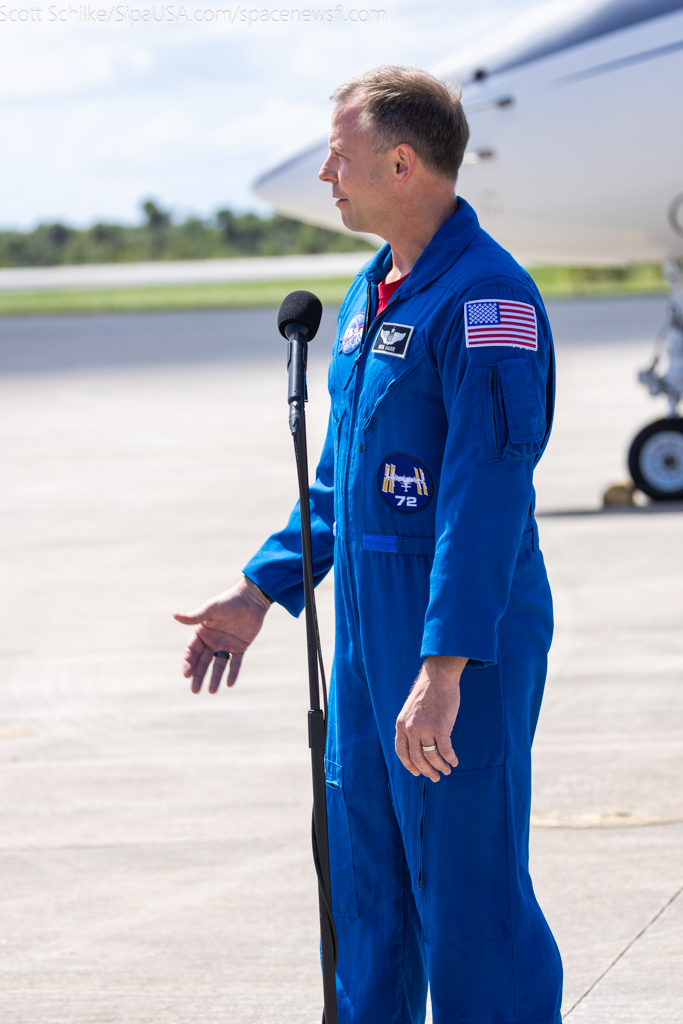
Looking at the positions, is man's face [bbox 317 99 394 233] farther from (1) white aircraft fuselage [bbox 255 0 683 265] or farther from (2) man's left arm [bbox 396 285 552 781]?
(1) white aircraft fuselage [bbox 255 0 683 265]

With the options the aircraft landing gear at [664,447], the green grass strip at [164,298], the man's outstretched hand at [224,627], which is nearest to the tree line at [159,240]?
the green grass strip at [164,298]

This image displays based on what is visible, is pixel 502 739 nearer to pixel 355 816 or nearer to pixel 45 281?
pixel 355 816

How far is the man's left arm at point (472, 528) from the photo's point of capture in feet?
6.54

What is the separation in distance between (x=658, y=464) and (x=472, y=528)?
7.56 m

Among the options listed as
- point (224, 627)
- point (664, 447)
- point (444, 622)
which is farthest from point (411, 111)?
point (664, 447)

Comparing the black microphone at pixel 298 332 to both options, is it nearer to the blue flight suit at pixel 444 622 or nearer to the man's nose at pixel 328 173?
the blue flight suit at pixel 444 622

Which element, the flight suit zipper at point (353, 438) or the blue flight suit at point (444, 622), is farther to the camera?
the flight suit zipper at point (353, 438)

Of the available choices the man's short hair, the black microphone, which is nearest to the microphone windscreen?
the black microphone

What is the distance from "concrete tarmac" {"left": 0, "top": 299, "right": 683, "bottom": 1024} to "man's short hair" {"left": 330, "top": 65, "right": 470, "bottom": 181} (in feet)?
6.06

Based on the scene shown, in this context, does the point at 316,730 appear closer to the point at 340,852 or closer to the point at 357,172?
the point at 340,852

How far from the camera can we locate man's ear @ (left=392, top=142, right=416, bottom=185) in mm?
2131

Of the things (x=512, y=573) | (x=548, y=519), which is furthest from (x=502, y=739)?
(x=548, y=519)

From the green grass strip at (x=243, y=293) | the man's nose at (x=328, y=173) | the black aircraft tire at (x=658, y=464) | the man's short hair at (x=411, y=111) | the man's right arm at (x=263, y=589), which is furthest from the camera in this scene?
the green grass strip at (x=243, y=293)

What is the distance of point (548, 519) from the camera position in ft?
29.0
